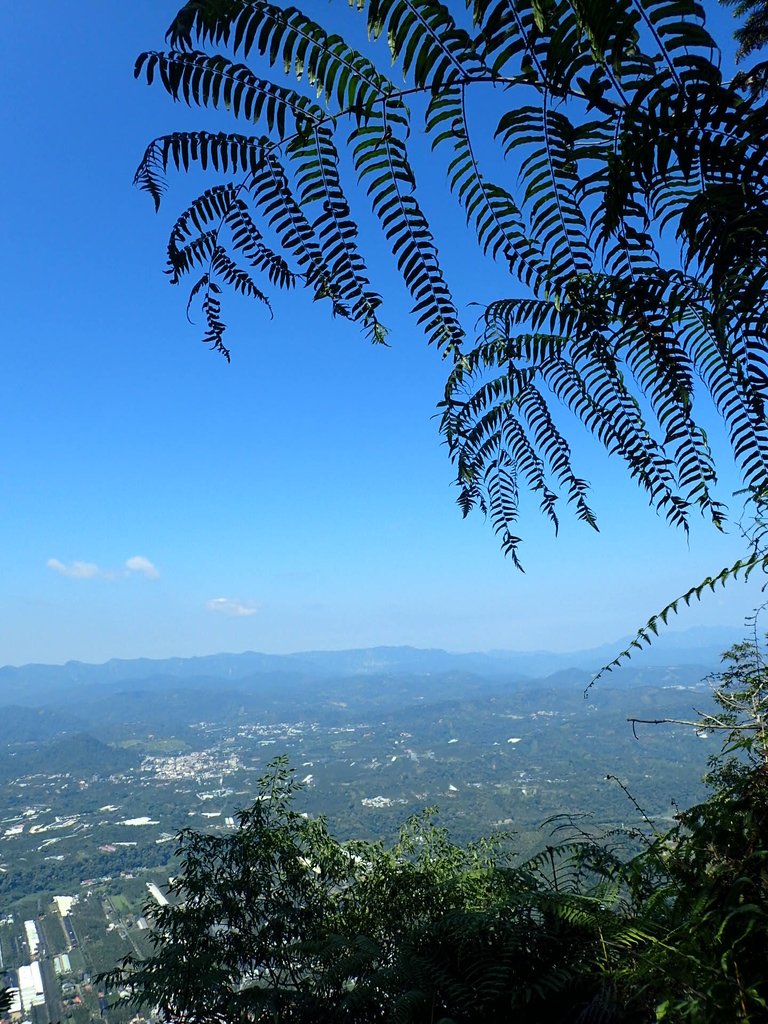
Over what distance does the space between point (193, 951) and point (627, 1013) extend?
4.53 m

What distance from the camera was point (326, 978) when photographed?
2.80 metres

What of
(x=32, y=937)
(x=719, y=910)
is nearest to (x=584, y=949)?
(x=719, y=910)

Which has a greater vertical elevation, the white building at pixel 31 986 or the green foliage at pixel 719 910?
the green foliage at pixel 719 910

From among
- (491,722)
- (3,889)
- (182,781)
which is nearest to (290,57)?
(3,889)

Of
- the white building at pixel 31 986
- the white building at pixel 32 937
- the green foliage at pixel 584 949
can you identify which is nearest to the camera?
the green foliage at pixel 584 949

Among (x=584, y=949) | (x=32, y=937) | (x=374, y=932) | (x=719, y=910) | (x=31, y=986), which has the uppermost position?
(x=719, y=910)

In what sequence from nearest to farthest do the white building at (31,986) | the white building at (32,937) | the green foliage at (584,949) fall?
1. the green foliage at (584,949)
2. the white building at (31,986)
3. the white building at (32,937)

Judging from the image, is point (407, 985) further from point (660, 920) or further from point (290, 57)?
point (290, 57)

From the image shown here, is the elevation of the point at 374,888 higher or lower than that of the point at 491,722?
higher

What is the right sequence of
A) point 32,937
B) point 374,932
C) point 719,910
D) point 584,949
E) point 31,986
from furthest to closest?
point 32,937, point 31,986, point 374,932, point 584,949, point 719,910

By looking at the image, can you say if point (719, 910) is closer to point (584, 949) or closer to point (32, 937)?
point (584, 949)

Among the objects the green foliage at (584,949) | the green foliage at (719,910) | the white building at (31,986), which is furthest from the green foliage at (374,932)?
the white building at (31,986)

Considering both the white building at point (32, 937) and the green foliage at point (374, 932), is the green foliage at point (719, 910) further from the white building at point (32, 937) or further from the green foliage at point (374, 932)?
the white building at point (32, 937)

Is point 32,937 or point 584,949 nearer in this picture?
point 584,949
